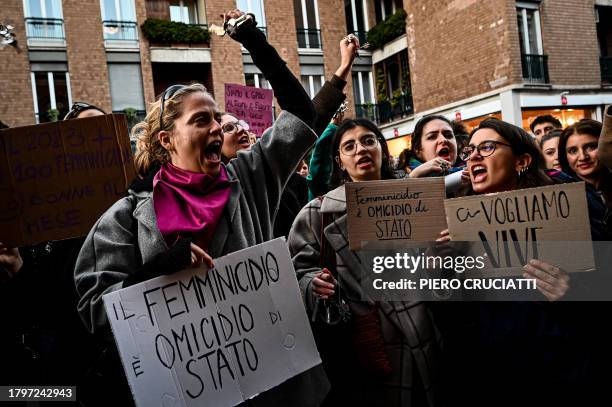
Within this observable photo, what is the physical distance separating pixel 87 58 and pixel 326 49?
9186 millimetres

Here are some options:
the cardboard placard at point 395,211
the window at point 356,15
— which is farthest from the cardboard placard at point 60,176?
the window at point 356,15

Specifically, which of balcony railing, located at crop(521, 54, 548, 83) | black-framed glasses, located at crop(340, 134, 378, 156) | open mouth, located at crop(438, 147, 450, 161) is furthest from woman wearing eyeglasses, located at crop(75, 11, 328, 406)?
balcony railing, located at crop(521, 54, 548, 83)

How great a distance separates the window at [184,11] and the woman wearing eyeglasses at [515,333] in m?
18.8

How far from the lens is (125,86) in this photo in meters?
17.7

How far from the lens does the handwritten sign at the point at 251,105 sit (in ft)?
17.8

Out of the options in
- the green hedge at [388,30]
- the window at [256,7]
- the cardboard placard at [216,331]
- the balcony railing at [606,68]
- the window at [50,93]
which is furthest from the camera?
the window at [256,7]

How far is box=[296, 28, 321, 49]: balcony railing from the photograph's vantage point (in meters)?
20.5

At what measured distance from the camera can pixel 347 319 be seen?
2365mm

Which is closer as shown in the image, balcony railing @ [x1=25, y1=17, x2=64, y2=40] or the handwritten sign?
the handwritten sign

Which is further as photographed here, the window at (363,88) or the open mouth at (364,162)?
the window at (363,88)

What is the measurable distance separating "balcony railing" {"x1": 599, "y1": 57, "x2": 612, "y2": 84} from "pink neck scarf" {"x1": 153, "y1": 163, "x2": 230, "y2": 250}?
17.7 meters

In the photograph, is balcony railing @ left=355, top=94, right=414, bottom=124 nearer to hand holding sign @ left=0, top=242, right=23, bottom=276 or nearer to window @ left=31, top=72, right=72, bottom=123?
window @ left=31, top=72, right=72, bottom=123

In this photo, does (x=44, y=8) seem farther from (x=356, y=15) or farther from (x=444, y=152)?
(x=444, y=152)

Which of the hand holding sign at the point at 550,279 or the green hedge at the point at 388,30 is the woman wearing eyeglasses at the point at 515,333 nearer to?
the hand holding sign at the point at 550,279
